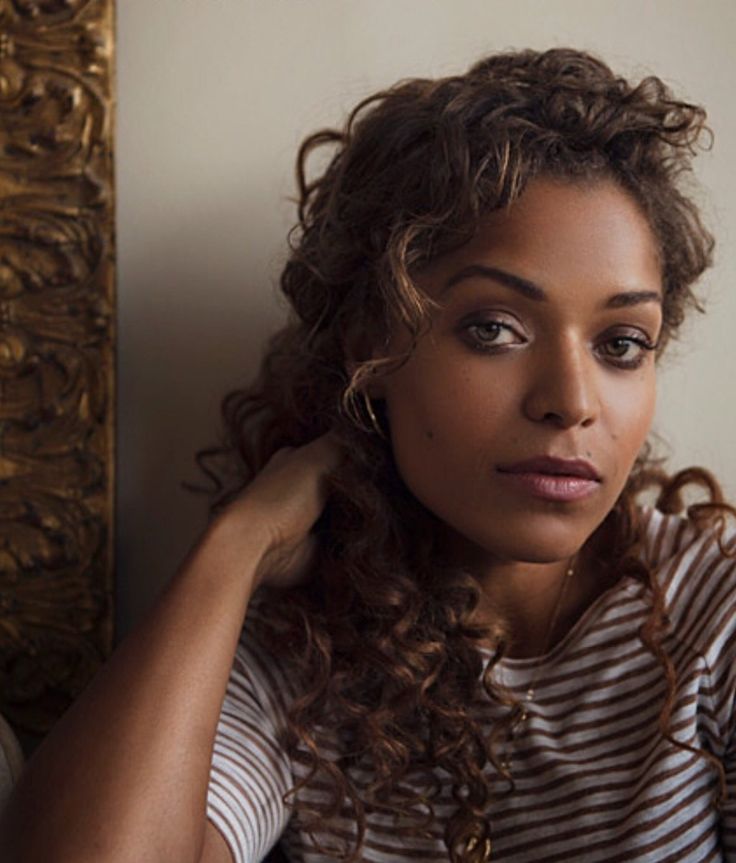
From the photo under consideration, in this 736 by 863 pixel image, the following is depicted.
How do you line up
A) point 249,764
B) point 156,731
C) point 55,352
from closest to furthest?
point 156,731 < point 249,764 < point 55,352

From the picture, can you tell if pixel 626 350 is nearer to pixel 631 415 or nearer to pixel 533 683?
pixel 631 415

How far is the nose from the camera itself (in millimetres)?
924

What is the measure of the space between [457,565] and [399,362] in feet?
0.68

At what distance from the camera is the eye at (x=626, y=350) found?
3.19 feet

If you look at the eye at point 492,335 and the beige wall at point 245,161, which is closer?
the eye at point 492,335

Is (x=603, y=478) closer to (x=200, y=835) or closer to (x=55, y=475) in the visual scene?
(x=200, y=835)

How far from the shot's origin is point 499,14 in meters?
1.22

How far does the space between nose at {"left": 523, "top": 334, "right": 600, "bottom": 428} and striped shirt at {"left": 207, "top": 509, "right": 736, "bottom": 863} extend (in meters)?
0.21

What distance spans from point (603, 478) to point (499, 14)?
1.69 ft

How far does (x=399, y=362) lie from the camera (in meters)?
0.99

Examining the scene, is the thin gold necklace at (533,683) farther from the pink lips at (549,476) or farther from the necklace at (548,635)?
the pink lips at (549,476)

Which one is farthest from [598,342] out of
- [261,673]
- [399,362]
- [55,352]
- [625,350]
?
[55,352]

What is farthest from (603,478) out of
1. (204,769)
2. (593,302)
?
(204,769)

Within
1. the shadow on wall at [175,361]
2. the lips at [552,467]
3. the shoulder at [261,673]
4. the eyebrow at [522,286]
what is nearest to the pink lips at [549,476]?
the lips at [552,467]
